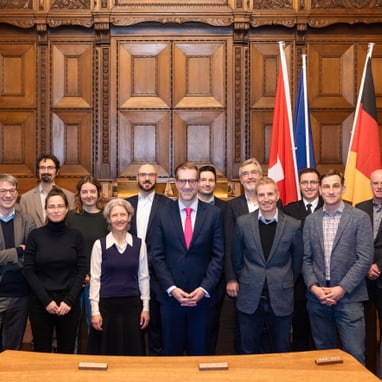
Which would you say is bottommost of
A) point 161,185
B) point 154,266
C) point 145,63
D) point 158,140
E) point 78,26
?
point 154,266

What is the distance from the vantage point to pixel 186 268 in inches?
141

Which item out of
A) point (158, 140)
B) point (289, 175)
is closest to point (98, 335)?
point (289, 175)

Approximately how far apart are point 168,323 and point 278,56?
367cm

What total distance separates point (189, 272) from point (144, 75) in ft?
10.7

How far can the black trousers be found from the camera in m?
3.57

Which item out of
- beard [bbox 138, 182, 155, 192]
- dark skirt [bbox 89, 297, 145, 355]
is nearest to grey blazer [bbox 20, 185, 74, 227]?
beard [bbox 138, 182, 155, 192]

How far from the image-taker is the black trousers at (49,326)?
11.7 feet

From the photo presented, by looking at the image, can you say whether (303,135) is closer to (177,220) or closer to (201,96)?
(201,96)

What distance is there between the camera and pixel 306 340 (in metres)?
4.06

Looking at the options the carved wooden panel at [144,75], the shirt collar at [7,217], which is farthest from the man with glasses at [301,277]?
the carved wooden panel at [144,75]

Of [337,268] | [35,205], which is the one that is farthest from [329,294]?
[35,205]

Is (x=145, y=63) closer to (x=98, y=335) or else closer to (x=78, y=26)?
(x=78, y=26)

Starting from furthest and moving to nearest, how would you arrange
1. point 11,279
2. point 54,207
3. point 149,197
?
point 149,197
point 11,279
point 54,207

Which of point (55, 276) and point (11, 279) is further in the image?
point (11, 279)
